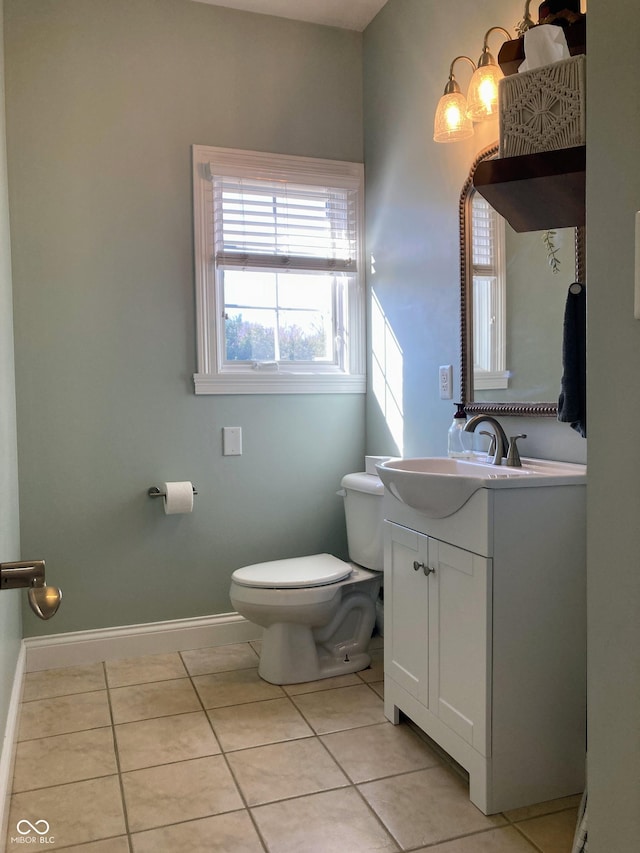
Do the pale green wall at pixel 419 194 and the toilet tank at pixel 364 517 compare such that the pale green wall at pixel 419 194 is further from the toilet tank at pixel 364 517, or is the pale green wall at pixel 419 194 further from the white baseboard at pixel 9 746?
the white baseboard at pixel 9 746

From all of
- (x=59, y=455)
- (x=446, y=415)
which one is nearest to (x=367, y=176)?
(x=446, y=415)

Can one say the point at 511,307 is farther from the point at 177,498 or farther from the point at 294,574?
the point at 177,498

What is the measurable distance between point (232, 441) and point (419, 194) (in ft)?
4.30

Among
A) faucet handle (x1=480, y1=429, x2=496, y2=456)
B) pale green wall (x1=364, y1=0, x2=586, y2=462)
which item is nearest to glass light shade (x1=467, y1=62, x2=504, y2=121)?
pale green wall (x1=364, y1=0, x2=586, y2=462)

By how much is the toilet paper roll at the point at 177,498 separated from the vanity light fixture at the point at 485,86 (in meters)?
1.78

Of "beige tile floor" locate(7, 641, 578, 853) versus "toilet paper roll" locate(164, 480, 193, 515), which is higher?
"toilet paper roll" locate(164, 480, 193, 515)

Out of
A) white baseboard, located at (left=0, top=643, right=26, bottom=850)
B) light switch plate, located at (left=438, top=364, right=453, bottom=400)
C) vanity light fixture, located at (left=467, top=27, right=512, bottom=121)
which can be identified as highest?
vanity light fixture, located at (left=467, top=27, right=512, bottom=121)

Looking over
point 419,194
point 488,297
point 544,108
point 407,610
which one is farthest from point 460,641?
point 419,194

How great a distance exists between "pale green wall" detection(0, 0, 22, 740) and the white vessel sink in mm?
1134

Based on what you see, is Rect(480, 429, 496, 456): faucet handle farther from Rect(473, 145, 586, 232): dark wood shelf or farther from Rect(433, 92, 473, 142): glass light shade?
Rect(433, 92, 473, 142): glass light shade

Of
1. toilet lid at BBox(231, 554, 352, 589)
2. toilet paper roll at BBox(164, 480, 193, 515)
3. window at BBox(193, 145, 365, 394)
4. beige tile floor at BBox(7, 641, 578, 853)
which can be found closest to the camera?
beige tile floor at BBox(7, 641, 578, 853)

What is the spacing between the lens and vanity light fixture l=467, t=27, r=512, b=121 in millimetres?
2109

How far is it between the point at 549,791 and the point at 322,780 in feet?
2.04

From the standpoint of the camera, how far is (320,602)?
2586 mm
